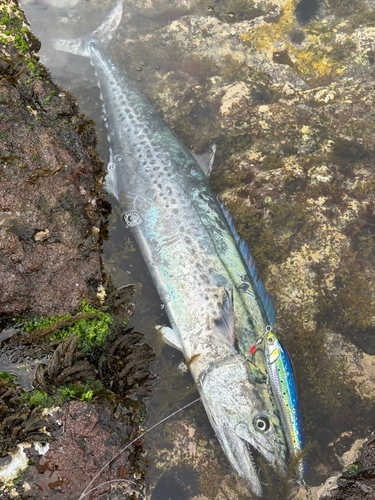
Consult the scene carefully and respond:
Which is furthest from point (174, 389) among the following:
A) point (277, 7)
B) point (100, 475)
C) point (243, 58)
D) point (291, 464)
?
point (277, 7)

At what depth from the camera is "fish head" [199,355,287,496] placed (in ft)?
9.32

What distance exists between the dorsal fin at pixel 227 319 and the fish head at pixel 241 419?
211mm

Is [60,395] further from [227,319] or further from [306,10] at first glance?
[306,10]

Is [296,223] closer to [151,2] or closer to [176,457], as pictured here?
[176,457]

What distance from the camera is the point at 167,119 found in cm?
484

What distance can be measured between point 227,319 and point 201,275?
0.50 m

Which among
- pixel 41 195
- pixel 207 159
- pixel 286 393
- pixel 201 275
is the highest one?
pixel 41 195

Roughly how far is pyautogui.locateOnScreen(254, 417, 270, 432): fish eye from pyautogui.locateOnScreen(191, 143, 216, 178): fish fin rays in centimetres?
272

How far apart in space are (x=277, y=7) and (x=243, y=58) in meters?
1.24

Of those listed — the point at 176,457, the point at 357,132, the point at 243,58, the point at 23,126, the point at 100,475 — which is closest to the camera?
the point at 100,475

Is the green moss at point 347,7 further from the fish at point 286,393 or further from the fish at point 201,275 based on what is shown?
the fish at point 286,393

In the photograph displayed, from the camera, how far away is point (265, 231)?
3855 mm

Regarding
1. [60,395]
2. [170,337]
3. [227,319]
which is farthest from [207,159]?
[60,395]

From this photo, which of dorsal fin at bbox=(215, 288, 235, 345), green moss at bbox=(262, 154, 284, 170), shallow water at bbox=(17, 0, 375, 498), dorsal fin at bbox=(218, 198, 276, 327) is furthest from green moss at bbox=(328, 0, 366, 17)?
dorsal fin at bbox=(215, 288, 235, 345)
